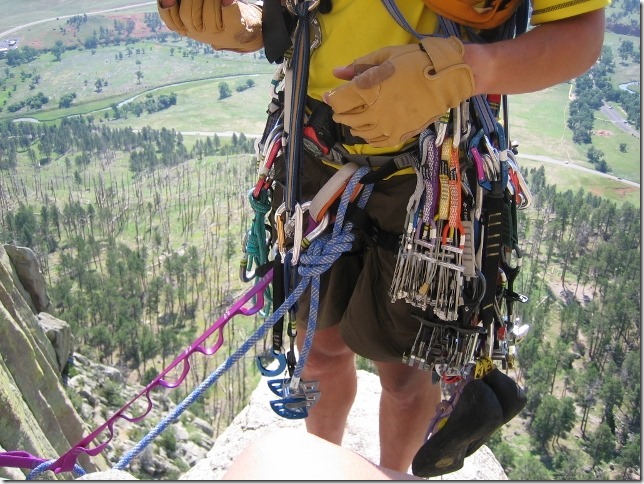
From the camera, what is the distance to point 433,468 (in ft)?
6.91

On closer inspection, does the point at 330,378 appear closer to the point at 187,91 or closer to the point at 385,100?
the point at 385,100

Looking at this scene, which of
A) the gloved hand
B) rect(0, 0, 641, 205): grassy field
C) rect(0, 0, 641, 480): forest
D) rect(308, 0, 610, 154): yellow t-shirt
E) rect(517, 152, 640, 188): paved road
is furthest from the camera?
rect(0, 0, 641, 205): grassy field

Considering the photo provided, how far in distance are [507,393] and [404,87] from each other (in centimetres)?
120

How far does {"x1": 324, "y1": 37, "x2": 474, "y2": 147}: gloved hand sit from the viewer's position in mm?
1547

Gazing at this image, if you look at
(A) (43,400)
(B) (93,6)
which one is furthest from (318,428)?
(B) (93,6)

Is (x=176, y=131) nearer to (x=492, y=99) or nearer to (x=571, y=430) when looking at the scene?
(x=571, y=430)

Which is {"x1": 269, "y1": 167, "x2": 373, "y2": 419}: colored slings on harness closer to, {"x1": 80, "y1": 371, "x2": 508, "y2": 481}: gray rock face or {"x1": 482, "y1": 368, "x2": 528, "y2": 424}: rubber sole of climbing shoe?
{"x1": 482, "y1": 368, "x2": 528, "y2": 424}: rubber sole of climbing shoe

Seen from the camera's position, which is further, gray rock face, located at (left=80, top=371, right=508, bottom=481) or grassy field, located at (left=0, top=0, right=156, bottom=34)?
grassy field, located at (left=0, top=0, right=156, bottom=34)

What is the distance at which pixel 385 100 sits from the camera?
157 centimetres

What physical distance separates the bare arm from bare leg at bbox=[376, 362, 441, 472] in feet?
4.27

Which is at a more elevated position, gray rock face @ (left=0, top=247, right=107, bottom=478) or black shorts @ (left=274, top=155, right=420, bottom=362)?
black shorts @ (left=274, top=155, right=420, bottom=362)

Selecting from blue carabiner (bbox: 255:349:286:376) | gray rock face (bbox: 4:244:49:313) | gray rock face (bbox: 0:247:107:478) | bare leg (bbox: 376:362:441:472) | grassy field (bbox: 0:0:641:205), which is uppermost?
blue carabiner (bbox: 255:349:286:376)

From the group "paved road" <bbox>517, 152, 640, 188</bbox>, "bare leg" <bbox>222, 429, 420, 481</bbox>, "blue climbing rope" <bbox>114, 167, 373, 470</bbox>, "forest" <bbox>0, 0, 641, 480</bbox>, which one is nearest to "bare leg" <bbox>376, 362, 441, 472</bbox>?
"blue climbing rope" <bbox>114, 167, 373, 470</bbox>

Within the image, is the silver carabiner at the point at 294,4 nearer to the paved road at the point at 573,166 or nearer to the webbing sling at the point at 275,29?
the webbing sling at the point at 275,29
